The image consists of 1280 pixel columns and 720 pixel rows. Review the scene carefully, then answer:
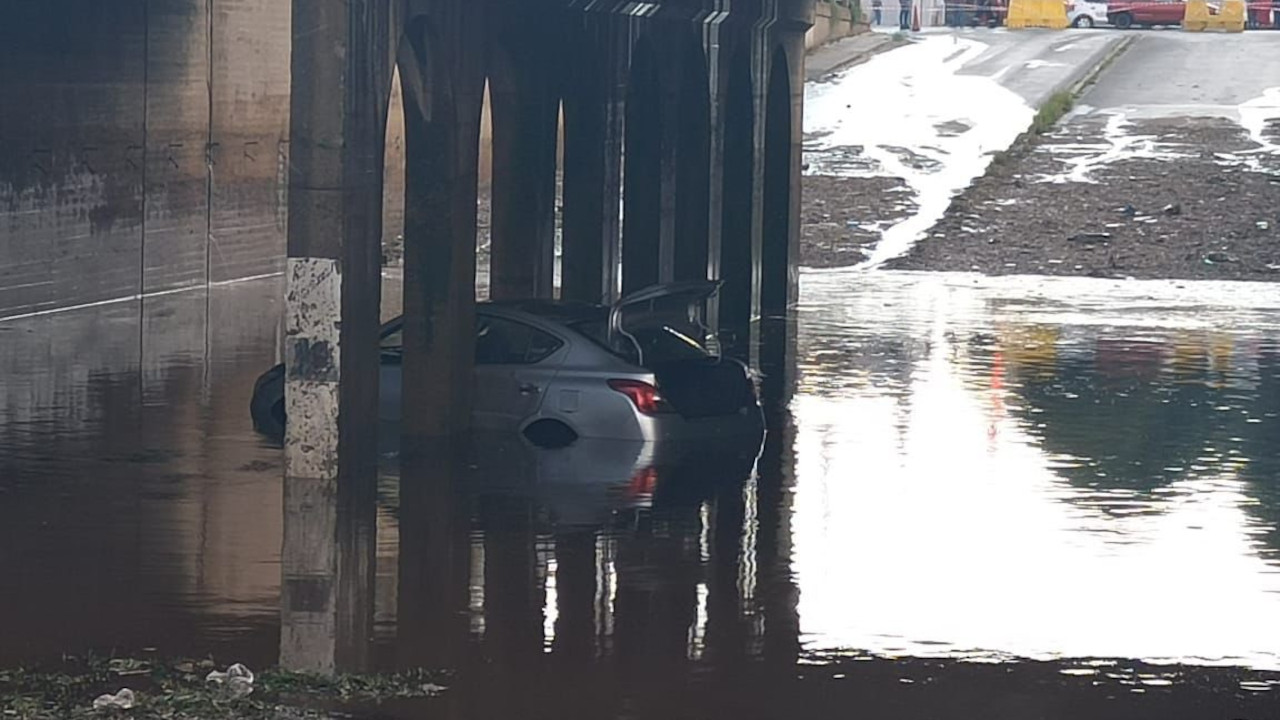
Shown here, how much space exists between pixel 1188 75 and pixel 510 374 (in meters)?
46.8

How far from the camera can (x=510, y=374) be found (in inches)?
763

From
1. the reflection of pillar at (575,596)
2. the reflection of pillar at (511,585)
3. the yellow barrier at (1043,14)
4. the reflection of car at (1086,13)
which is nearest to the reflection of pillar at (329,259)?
the reflection of pillar at (511,585)

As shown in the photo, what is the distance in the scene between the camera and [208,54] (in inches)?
1400

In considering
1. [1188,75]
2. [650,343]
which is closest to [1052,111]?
[1188,75]

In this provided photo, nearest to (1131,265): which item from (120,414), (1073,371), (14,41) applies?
(1073,371)

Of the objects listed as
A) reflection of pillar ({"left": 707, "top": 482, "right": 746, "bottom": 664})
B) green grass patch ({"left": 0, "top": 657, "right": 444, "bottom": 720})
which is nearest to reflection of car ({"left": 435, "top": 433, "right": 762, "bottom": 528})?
reflection of pillar ({"left": 707, "top": 482, "right": 746, "bottom": 664})

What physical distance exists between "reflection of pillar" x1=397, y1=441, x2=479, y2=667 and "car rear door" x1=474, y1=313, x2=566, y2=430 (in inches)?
24.1

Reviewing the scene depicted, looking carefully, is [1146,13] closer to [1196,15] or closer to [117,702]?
[1196,15]

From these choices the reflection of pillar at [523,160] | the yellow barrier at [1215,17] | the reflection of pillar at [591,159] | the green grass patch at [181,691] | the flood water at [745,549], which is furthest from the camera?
the yellow barrier at [1215,17]

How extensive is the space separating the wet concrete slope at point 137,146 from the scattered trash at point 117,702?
801 inches

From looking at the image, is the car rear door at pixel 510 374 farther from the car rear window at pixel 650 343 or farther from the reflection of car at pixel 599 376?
the car rear window at pixel 650 343

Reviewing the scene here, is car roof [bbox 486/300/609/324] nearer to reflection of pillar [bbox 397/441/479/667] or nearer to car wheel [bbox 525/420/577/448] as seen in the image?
car wheel [bbox 525/420/577/448]

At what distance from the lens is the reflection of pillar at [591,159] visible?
25.1 m

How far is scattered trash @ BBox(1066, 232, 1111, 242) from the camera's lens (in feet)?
149
